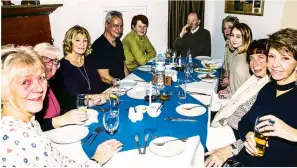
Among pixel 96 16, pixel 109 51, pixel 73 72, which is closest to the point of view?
pixel 73 72

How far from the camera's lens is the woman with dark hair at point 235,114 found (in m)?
1.74

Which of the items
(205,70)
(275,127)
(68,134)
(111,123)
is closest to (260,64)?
(205,70)

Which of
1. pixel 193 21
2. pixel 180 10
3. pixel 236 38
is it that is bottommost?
pixel 236 38

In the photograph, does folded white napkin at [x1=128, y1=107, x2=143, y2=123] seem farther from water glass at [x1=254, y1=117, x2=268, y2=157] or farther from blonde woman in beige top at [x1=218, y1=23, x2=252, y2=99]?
blonde woman in beige top at [x1=218, y1=23, x2=252, y2=99]

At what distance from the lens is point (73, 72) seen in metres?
2.43

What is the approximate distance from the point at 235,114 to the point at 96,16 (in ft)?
10.3

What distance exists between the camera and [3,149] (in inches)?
41.6

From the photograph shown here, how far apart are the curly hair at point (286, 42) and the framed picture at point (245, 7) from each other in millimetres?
3129

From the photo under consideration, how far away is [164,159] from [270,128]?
554 millimetres

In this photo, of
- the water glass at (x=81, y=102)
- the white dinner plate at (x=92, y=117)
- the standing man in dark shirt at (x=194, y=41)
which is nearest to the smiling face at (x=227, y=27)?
the standing man in dark shirt at (x=194, y=41)

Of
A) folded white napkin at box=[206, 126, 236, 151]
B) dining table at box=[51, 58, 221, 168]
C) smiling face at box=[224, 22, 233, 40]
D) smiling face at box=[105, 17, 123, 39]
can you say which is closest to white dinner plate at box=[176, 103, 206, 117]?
dining table at box=[51, 58, 221, 168]

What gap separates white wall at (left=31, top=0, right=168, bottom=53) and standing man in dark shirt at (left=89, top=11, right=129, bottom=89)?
3.26 feet

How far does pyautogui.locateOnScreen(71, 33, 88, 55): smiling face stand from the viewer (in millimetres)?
2436

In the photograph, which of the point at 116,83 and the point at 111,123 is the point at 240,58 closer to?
the point at 116,83
